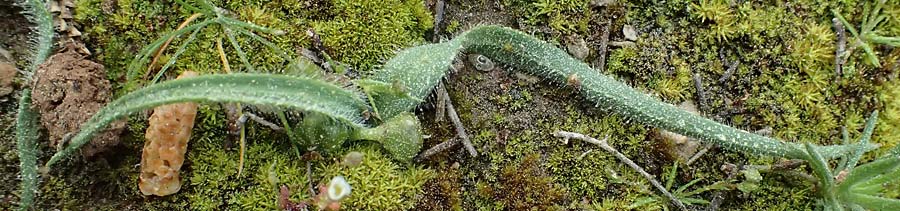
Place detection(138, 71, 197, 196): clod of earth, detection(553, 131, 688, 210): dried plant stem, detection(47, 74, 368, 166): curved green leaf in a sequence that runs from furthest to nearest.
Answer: detection(553, 131, 688, 210): dried plant stem → detection(138, 71, 197, 196): clod of earth → detection(47, 74, 368, 166): curved green leaf

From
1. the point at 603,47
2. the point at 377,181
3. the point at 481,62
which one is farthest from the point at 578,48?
the point at 377,181

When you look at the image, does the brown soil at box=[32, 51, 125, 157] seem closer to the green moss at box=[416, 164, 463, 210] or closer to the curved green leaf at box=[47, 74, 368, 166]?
the curved green leaf at box=[47, 74, 368, 166]

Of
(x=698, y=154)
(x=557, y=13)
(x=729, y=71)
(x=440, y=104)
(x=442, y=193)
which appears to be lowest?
(x=442, y=193)

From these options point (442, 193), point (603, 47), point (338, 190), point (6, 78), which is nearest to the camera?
point (338, 190)

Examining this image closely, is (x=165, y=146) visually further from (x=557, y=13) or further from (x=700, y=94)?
(x=700, y=94)

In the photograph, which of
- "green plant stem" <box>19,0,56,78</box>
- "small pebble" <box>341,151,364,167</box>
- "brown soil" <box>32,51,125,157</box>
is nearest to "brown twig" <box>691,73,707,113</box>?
"small pebble" <box>341,151,364,167</box>
